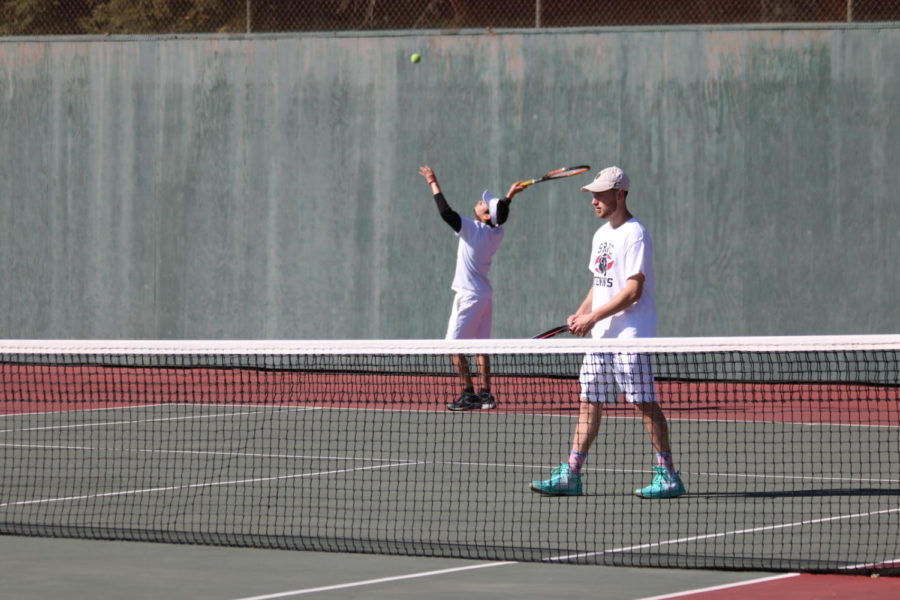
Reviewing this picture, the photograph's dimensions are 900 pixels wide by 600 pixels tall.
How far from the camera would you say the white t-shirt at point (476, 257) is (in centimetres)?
1247

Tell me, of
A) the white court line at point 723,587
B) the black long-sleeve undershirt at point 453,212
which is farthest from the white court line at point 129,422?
the white court line at point 723,587

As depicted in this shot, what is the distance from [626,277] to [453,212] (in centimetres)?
399

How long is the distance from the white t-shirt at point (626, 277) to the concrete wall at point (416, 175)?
7314 mm

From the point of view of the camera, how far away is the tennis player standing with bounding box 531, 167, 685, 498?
7906mm

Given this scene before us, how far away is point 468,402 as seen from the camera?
40.4 ft

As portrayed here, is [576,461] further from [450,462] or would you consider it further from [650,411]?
[450,462]

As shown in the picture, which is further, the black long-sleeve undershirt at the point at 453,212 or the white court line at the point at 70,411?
the white court line at the point at 70,411

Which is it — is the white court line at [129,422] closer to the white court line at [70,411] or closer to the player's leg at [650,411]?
the white court line at [70,411]

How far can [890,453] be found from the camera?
9945 millimetres

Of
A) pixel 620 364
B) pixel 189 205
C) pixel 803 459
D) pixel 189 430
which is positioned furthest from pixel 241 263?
pixel 620 364

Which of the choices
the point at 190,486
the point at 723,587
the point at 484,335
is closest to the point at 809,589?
the point at 723,587

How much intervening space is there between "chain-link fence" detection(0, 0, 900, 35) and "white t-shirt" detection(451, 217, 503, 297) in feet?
13.0

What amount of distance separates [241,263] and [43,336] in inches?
90.1

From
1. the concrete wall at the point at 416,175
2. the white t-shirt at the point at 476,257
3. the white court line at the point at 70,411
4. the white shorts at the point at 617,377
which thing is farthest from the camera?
the concrete wall at the point at 416,175
